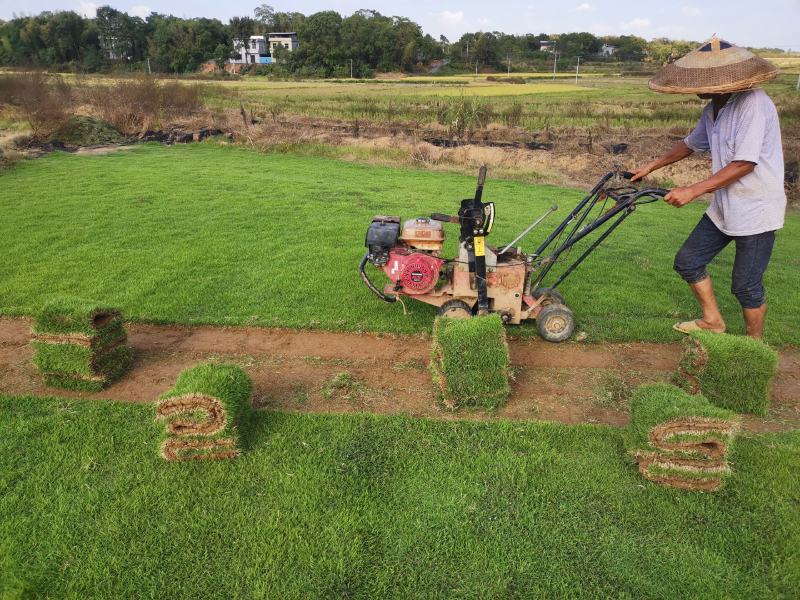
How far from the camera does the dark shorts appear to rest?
4.89 meters

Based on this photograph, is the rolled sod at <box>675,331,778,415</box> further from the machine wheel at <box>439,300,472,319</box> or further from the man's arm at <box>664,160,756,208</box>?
the machine wheel at <box>439,300,472,319</box>

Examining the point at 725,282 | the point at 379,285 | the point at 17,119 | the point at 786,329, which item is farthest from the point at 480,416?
the point at 17,119

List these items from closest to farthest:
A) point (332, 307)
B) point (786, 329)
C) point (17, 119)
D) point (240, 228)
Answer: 1. point (786, 329)
2. point (332, 307)
3. point (240, 228)
4. point (17, 119)

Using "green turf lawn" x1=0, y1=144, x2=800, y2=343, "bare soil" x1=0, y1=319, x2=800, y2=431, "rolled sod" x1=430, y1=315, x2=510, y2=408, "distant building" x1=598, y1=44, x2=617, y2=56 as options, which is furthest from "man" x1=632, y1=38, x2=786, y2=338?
"distant building" x1=598, y1=44, x2=617, y2=56

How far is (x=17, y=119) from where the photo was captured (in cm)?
2158

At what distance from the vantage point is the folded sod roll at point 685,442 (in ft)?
11.6

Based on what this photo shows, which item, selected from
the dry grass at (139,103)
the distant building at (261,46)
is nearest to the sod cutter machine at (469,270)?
the dry grass at (139,103)

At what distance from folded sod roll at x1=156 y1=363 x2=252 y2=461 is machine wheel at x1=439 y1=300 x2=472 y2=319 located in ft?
8.29

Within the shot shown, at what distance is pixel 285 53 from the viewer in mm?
72250

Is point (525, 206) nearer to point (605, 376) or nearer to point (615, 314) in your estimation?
point (615, 314)

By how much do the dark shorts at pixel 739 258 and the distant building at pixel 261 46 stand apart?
8577cm

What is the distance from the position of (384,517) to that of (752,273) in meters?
4.11

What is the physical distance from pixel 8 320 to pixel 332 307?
3.87m

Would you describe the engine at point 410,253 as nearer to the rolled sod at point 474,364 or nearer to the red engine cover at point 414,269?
the red engine cover at point 414,269
